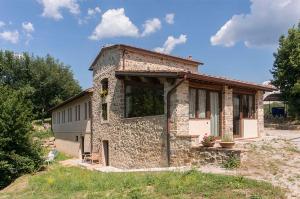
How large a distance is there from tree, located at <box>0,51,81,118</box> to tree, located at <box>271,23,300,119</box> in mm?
27157

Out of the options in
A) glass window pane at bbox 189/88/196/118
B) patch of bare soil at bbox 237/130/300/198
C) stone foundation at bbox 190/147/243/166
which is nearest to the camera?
patch of bare soil at bbox 237/130/300/198

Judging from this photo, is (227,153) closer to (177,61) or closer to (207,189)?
(207,189)

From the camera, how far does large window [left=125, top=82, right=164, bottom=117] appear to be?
53.1ft

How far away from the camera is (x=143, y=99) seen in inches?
695

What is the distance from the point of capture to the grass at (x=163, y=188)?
9258 millimetres

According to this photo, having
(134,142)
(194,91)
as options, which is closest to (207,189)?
(194,91)

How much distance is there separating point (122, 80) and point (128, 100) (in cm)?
113

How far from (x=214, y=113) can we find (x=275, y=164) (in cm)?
491

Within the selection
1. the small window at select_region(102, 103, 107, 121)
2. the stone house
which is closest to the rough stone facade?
the stone house

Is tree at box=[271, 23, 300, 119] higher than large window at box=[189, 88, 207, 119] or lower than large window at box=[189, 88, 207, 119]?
higher

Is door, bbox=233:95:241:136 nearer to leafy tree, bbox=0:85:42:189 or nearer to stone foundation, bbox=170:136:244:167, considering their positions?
stone foundation, bbox=170:136:244:167

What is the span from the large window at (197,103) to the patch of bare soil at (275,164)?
6.89 ft

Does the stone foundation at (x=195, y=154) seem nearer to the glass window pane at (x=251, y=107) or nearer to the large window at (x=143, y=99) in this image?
the large window at (x=143, y=99)

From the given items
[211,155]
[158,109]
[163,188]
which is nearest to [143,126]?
[158,109]
